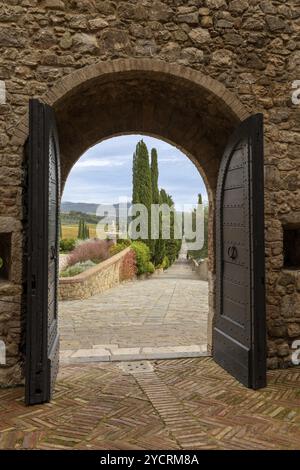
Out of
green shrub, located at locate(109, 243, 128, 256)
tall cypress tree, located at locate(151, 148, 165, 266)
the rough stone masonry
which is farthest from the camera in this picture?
tall cypress tree, located at locate(151, 148, 165, 266)

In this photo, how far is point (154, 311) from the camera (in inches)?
310

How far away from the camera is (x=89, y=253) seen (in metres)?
14.6

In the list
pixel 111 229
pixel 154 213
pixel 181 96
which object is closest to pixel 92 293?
pixel 181 96

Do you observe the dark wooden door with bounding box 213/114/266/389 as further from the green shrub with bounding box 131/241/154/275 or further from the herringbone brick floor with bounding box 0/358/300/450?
the green shrub with bounding box 131/241/154/275

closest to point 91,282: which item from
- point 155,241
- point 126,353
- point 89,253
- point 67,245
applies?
point 89,253

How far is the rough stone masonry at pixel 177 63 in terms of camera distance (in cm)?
356

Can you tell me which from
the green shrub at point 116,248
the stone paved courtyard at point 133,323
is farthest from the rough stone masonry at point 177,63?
the green shrub at point 116,248

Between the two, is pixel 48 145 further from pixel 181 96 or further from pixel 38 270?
pixel 181 96

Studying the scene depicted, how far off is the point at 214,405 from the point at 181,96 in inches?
129

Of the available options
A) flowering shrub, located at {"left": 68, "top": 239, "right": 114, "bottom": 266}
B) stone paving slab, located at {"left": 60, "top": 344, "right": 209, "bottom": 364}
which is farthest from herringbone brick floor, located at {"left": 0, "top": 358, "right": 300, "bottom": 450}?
flowering shrub, located at {"left": 68, "top": 239, "right": 114, "bottom": 266}

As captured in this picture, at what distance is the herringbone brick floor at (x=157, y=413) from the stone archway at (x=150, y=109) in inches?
49.8

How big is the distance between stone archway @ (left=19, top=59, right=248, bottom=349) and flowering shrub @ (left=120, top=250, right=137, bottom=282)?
9904 millimetres

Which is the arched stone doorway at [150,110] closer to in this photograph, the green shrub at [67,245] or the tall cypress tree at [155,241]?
the green shrub at [67,245]

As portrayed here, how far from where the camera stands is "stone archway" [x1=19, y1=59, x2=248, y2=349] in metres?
3.70
